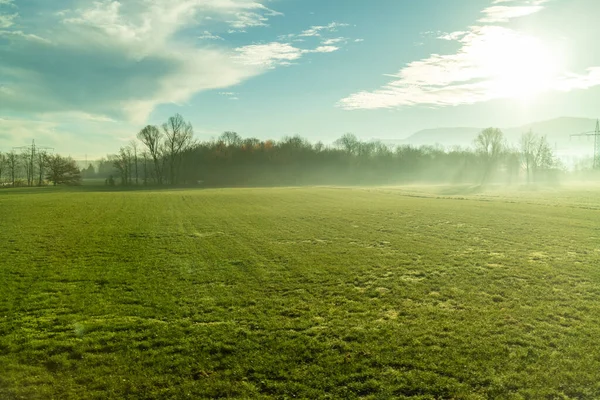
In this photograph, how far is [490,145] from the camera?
438 ft

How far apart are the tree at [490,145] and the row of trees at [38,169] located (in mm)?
139080

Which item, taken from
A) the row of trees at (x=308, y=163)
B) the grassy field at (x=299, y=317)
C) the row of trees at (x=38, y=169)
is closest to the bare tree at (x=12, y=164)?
the row of trees at (x=38, y=169)

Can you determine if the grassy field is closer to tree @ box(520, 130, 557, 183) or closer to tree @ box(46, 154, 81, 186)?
tree @ box(46, 154, 81, 186)

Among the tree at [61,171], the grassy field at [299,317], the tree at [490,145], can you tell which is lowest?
the grassy field at [299,317]

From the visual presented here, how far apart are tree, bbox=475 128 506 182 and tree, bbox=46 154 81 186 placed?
138581 mm

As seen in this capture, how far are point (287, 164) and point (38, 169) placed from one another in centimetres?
8507

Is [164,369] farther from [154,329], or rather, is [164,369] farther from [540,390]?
[540,390]

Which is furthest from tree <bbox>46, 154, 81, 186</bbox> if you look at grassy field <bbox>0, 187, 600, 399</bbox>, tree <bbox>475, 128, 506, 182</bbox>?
tree <bbox>475, 128, 506, 182</bbox>

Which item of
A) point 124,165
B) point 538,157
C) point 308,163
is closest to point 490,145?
point 538,157

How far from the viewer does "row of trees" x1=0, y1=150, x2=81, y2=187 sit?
112 metres

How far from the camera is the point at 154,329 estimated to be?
1090 cm

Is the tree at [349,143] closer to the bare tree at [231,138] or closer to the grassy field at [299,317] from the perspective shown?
the bare tree at [231,138]

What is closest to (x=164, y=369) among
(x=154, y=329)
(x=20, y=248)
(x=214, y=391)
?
(x=214, y=391)

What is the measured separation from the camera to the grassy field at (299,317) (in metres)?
8.22
